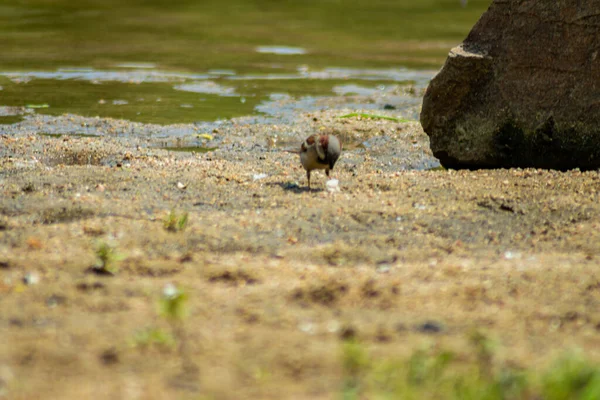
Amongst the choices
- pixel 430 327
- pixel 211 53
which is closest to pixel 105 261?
pixel 430 327

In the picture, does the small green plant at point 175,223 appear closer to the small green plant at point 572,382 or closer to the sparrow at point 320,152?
the sparrow at point 320,152

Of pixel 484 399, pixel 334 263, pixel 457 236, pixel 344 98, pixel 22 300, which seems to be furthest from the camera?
pixel 344 98

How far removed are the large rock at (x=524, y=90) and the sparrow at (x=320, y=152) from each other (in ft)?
4.14

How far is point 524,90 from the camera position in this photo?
6.86 meters

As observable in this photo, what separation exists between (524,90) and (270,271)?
3.50 metres

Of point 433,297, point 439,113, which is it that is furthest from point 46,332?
point 439,113

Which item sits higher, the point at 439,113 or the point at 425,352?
the point at 439,113

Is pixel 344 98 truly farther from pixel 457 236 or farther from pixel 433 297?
pixel 433 297

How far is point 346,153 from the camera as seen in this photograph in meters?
8.20

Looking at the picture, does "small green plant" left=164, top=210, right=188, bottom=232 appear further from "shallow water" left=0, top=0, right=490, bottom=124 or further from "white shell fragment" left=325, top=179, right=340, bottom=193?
"shallow water" left=0, top=0, right=490, bottom=124

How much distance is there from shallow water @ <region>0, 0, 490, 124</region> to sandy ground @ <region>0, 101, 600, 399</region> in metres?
3.43

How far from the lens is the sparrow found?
20.4ft

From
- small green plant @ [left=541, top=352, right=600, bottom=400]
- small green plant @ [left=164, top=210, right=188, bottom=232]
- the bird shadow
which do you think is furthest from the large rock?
small green plant @ [left=541, top=352, right=600, bottom=400]

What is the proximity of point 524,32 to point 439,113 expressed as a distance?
944 mm
